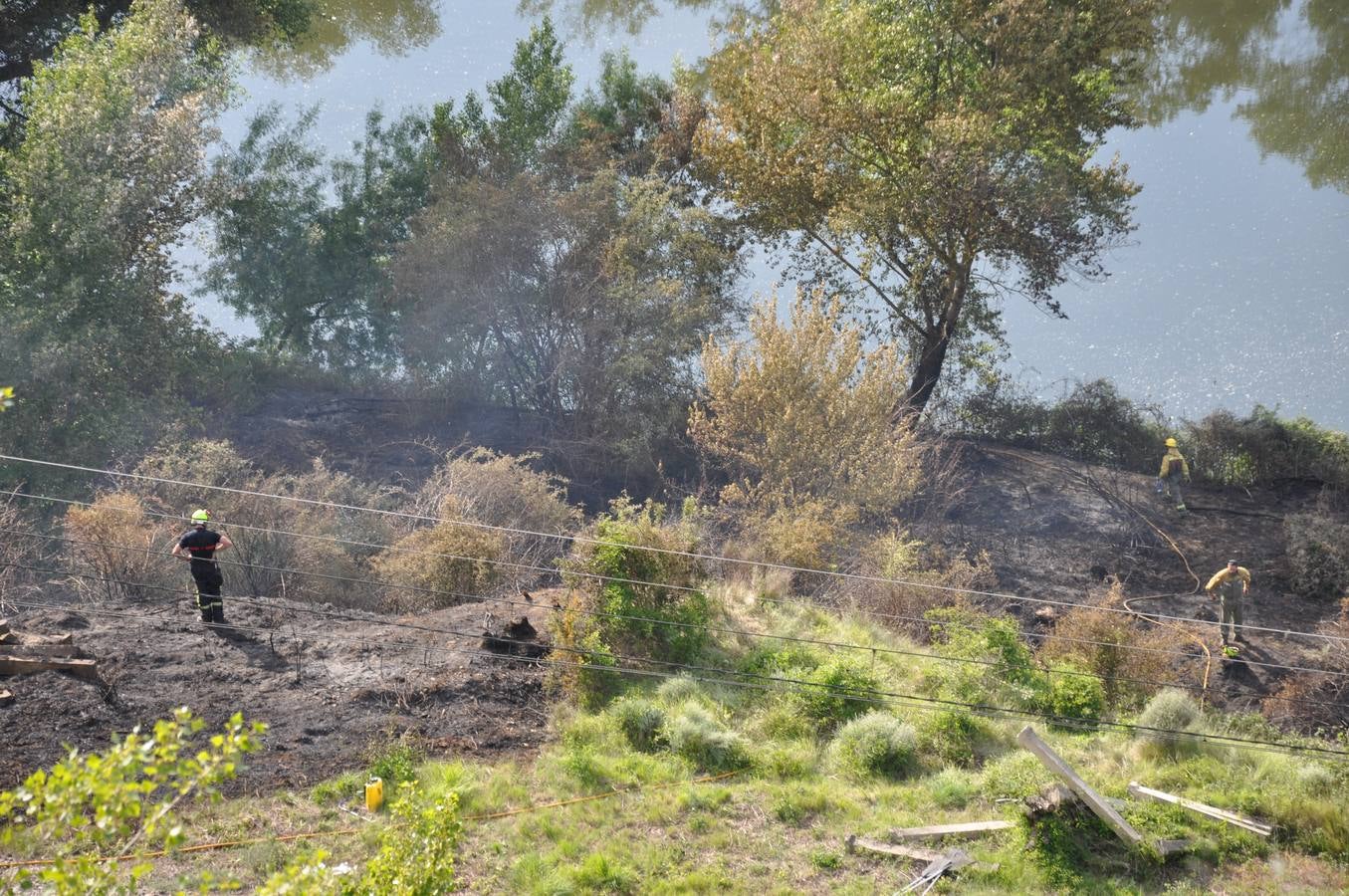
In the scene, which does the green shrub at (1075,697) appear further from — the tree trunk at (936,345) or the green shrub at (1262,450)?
the green shrub at (1262,450)

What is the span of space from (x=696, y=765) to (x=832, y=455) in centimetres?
1021

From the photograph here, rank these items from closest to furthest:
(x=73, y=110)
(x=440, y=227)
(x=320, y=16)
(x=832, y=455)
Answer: (x=832, y=455) → (x=73, y=110) → (x=440, y=227) → (x=320, y=16)

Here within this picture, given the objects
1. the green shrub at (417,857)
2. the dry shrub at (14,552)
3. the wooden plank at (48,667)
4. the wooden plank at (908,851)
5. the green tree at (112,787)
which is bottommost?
the wooden plank at (908,851)

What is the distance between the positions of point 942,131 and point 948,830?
1722cm

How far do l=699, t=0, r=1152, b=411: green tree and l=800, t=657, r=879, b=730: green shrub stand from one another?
12.3 meters

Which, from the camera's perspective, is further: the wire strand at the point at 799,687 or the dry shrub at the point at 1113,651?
the dry shrub at the point at 1113,651

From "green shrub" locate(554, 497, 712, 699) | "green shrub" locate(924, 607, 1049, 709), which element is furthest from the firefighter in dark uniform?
"green shrub" locate(924, 607, 1049, 709)

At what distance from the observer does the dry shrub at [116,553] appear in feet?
56.0

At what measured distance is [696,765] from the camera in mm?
12961

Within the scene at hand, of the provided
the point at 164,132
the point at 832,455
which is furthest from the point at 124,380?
the point at 832,455

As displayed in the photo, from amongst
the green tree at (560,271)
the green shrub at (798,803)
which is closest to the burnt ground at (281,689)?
the green shrub at (798,803)

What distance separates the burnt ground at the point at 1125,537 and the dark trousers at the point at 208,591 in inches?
534

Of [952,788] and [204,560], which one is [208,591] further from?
[952,788]

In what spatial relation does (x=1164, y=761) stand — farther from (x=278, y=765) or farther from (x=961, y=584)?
(x=278, y=765)
